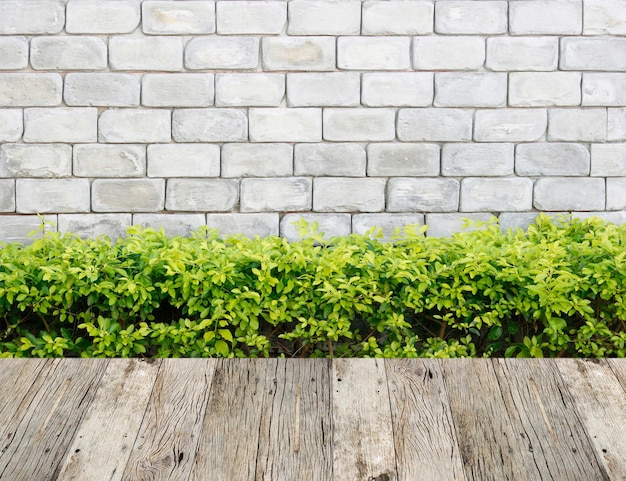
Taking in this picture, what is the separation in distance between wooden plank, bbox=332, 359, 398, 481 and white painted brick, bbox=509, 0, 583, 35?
5.87 ft

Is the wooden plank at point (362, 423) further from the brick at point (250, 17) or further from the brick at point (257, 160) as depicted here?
the brick at point (250, 17)

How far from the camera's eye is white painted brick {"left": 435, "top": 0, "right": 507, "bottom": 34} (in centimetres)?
331

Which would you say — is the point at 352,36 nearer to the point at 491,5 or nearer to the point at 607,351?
the point at 491,5

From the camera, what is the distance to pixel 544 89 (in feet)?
11.1

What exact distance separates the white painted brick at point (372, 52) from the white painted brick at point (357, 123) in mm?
211

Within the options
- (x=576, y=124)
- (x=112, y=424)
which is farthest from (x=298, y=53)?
(x=112, y=424)

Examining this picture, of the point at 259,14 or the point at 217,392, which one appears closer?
the point at 217,392

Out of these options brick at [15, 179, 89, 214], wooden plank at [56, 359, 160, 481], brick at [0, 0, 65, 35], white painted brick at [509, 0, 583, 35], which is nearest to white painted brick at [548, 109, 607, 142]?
white painted brick at [509, 0, 583, 35]

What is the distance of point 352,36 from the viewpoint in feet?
10.9

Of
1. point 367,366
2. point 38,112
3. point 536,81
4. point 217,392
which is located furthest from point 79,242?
point 536,81

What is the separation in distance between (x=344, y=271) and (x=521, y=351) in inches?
34.5

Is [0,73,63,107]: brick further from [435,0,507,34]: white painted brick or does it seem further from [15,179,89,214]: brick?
[435,0,507,34]: white painted brick

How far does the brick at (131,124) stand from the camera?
3.35m

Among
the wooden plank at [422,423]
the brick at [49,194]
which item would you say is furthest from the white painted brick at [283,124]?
the wooden plank at [422,423]
